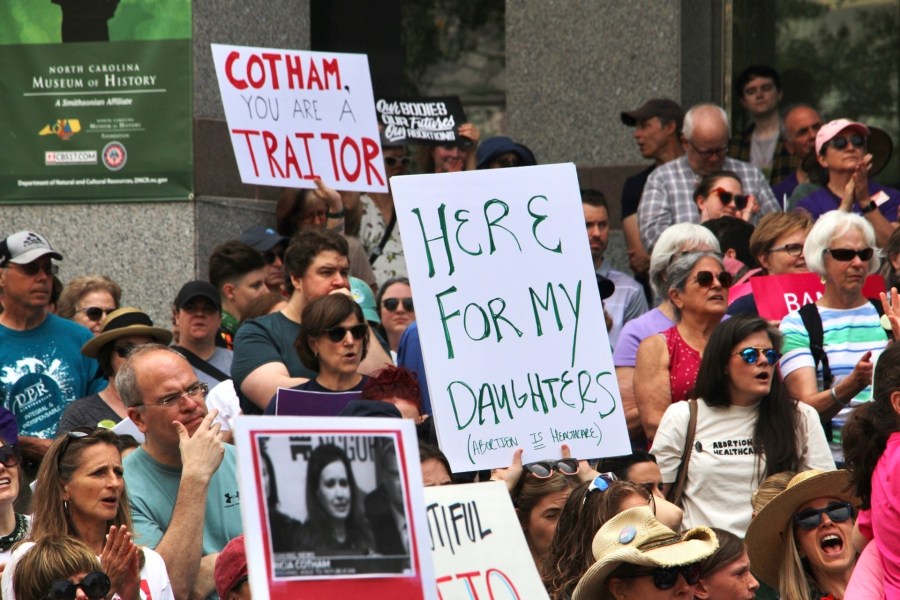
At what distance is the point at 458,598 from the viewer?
4.82m

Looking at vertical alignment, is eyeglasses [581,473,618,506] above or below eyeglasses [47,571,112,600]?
above

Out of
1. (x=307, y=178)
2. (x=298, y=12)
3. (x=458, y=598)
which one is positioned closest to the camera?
(x=458, y=598)

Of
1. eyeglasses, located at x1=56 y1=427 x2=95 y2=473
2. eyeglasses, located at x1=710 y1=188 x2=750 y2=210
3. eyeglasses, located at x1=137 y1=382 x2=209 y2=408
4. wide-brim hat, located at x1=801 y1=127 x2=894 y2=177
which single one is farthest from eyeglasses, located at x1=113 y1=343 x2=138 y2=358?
wide-brim hat, located at x1=801 y1=127 x2=894 y2=177

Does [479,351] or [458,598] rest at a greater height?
[479,351]

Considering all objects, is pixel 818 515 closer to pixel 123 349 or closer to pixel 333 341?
pixel 333 341

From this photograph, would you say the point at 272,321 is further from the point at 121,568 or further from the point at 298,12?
the point at 298,12

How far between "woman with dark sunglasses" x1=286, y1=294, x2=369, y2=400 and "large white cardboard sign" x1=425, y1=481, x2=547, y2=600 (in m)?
2.43

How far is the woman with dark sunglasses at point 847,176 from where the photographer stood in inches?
368

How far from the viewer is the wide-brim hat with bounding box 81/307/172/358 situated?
829 cm

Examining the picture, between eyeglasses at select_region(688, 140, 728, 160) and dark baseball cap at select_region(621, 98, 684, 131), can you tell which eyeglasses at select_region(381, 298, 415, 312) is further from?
dark baseball cap at select_region(621, 98, 684, 131)

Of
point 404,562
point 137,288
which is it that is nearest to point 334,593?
point 404,562

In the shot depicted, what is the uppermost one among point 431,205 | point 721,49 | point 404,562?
point 721,49

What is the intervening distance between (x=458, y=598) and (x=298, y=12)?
7541 mm

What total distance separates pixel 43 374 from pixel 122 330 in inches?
19.9
